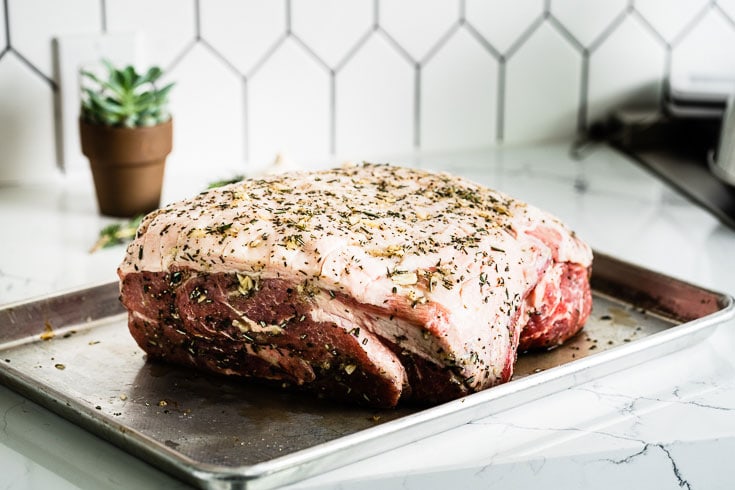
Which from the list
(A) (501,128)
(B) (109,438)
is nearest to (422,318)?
(B) (109,438)

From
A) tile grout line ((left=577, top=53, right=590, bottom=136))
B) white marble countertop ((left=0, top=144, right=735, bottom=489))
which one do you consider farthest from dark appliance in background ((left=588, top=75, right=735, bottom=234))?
white marble countertop ((left=0, top=144, right=735, bottom=489))

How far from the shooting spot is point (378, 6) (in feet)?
5.87

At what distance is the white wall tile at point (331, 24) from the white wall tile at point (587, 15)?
38cm

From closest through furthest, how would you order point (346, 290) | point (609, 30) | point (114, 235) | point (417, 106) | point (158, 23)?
point (346, 290)
point (114, 235)
point (158, 23)
point (417, 106)
point (609, 30)

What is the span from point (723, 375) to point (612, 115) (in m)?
1.11

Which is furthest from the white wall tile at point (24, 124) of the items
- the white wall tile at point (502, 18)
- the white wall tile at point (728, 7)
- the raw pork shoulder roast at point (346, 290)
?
the white wall tile at point (728, 7)

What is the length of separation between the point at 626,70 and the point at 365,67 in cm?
54

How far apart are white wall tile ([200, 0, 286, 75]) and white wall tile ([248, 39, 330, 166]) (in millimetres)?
26

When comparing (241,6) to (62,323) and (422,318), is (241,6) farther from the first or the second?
(422,318)

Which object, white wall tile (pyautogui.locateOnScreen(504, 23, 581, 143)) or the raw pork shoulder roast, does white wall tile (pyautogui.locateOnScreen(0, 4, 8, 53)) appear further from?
white wall tile (pyautogui.locateOnScreen(504, 23, 581, 143))

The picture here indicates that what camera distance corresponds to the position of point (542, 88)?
6.50 feet

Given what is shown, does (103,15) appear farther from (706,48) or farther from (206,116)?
(706,48)

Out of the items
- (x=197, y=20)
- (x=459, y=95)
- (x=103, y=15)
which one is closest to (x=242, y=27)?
(x=197, y=20)

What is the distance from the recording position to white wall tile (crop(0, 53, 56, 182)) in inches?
60.9
